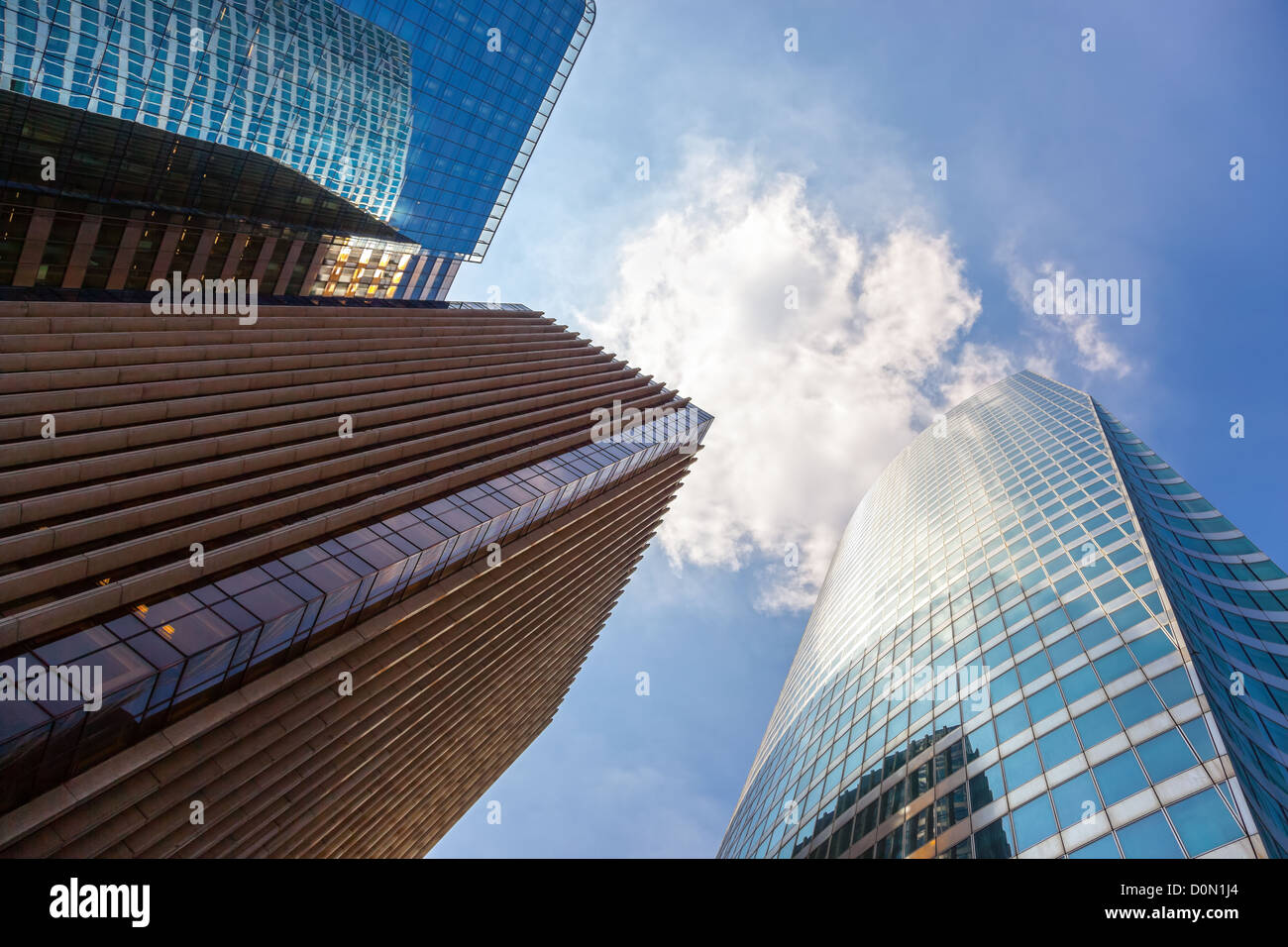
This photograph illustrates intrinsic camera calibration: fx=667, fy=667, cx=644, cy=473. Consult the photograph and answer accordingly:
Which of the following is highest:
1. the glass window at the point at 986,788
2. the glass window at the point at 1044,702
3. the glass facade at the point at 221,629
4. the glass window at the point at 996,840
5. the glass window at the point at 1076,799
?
the glass facade at the point at 221,629

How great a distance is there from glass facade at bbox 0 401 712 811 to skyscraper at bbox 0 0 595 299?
28.5 meters

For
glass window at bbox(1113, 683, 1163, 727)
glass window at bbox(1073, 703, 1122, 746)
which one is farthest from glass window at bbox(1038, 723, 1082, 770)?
glass window at bbox(1113, 683, 1163, 727)

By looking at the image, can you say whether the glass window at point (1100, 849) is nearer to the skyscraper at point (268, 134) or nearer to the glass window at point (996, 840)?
the glass window at point (996, 840)

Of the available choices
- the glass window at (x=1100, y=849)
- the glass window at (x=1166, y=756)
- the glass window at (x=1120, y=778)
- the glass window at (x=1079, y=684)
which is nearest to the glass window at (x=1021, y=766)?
the glass window at (x=1120, y=778)

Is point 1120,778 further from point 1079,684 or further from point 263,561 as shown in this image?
point 263,561

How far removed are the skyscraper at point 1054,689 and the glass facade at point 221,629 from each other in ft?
71.4

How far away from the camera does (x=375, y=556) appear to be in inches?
1049

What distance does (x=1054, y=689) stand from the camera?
23.9 metres

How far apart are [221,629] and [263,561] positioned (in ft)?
13.6

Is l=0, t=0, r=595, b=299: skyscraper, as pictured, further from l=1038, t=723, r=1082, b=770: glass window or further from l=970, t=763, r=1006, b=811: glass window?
l=1038, t=723, r=1082, b=770: glass window

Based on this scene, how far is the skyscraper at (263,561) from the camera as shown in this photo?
18.0 meters

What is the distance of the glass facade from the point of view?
16219 millimetres
